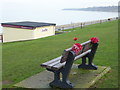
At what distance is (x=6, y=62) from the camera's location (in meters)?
7.72

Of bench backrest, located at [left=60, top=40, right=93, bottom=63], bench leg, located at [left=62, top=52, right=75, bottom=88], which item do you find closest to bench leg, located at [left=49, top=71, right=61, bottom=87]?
bench leg, located at [left=62, top=52, right=75, bottom=88]

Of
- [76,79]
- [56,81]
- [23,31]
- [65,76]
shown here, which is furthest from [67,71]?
[23,31]

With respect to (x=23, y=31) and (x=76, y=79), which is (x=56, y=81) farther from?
(x=23, y=31)

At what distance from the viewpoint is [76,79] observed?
5.21 meters

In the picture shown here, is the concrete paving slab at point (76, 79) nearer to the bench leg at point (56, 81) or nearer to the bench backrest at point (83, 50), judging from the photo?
the bench leg at point (56, 81)

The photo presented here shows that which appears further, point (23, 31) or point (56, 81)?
point (23, 31)

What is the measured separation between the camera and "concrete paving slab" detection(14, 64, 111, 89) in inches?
192

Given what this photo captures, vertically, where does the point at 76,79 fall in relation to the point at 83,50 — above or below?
below

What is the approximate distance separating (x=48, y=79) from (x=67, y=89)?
2.45ft

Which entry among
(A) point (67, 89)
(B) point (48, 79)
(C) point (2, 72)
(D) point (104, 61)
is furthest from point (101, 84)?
(C) point (2, 72)

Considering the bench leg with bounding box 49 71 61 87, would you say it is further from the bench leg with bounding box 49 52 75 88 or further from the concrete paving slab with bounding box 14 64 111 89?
the concrete paving slab with bounding box 14 64 111 89

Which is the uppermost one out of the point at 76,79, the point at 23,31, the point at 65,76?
the point at 23,31

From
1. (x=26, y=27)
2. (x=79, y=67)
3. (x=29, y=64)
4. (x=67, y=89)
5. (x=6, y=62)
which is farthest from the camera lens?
(x=26, y=27)

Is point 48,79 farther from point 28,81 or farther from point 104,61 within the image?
point 104,61
